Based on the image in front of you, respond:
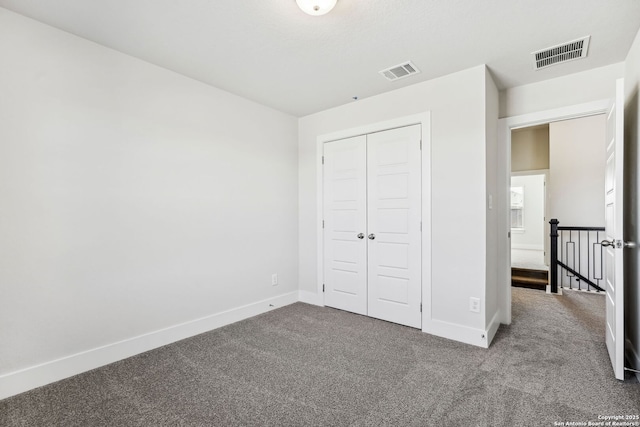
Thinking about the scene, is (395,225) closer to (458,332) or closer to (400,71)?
(458,332)

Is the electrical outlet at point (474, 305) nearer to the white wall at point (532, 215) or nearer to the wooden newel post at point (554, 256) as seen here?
the wooden newel post at point (554, 256)

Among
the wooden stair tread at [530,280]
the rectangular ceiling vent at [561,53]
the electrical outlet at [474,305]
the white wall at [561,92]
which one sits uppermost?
the rectangular ceiling vent at [561,53]

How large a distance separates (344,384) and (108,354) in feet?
6.32

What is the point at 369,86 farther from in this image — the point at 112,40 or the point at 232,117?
the point at 112,40

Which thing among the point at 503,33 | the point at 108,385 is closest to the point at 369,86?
the point at 503,33

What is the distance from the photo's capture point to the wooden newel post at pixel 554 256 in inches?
183

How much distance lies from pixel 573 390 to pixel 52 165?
4.02 m

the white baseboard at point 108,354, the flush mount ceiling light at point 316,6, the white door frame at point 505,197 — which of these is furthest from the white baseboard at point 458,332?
the flush mount ceiling light at point 316,6

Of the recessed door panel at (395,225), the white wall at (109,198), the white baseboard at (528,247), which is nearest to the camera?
the white wall at (109,198)

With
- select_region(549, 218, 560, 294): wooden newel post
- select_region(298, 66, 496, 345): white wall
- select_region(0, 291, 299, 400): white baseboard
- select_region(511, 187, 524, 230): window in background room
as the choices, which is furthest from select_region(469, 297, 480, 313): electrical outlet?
select_region(511, 187, 524, 230): window in background room

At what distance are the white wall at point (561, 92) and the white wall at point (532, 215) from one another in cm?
619

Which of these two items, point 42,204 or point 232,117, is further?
point 232,117

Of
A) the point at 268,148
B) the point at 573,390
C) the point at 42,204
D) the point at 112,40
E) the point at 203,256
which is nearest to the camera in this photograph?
the point at 573,390

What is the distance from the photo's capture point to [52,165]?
7.33ft
